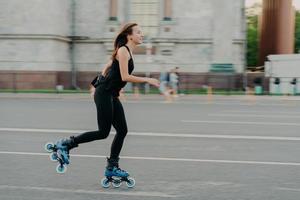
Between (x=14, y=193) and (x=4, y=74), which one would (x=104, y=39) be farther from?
(x=14, y=193)

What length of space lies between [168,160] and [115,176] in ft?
7.26

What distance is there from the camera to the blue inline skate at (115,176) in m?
6.96

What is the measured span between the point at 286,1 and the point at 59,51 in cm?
2455

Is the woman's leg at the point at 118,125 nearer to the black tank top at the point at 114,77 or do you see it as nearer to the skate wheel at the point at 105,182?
the black tank top at the point at 114,77

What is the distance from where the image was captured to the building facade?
33094 millimetres

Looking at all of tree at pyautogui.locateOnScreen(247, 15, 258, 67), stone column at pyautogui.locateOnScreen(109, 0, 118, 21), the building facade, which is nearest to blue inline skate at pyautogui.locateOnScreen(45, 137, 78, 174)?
the building facade

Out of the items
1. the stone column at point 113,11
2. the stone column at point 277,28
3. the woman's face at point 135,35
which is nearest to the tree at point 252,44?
the stone column at point 277,28

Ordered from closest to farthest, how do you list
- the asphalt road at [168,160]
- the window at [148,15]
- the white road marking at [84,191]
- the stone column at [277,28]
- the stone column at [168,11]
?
the white road marking at [84,191] < the asphalt road at [168,160] < the stone column at [168,11] < the window at [148,15] < the stone column at [277,28]

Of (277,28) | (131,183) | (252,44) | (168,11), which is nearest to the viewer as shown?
(131,183)

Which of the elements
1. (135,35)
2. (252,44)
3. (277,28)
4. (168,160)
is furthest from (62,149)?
(252,44)

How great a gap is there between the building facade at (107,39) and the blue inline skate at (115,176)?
25.6 meters

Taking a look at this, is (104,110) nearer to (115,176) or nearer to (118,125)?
(118,125)

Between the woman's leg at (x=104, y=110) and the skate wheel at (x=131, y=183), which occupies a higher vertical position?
the woman's leg at (x=104, y=110)

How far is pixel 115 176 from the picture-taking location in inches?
275
